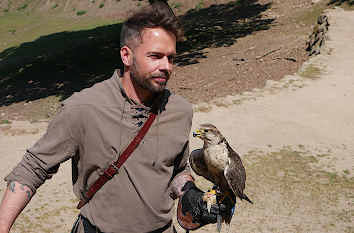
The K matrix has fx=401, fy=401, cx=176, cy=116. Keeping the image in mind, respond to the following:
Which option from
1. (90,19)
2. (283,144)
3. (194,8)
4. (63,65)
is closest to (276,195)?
(283,144)

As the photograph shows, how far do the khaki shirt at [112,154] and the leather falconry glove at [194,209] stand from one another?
0.18 metres

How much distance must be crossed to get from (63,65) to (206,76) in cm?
743

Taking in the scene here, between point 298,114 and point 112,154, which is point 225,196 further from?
point 298,114

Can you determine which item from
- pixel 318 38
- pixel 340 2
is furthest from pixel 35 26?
pixel 318 38

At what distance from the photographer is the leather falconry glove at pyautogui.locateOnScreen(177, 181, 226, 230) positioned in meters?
2.92

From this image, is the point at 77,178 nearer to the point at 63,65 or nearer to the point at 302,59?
the point at 302,59

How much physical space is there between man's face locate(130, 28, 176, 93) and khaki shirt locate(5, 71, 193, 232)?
0.18 meters

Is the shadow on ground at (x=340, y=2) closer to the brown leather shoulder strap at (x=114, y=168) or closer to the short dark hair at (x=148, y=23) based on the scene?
the short dark hair at (x=148, y=23)

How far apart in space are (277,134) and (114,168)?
6.68 meters

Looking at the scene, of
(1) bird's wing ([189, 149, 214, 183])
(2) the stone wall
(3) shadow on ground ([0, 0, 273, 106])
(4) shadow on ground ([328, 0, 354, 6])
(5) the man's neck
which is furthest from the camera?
(4) shadow on ground ([328, 0, 354, 6])

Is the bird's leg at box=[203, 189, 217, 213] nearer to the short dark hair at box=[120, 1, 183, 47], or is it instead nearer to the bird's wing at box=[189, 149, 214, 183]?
the bird's wing at box=[189, 149, 214, 183]

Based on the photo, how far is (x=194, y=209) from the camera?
297 cm

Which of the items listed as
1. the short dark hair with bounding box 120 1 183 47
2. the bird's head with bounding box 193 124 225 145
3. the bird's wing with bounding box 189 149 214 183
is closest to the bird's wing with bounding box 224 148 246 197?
the bird's head with bounding box 193 124 225 145

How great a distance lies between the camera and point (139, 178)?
8.86 ft
